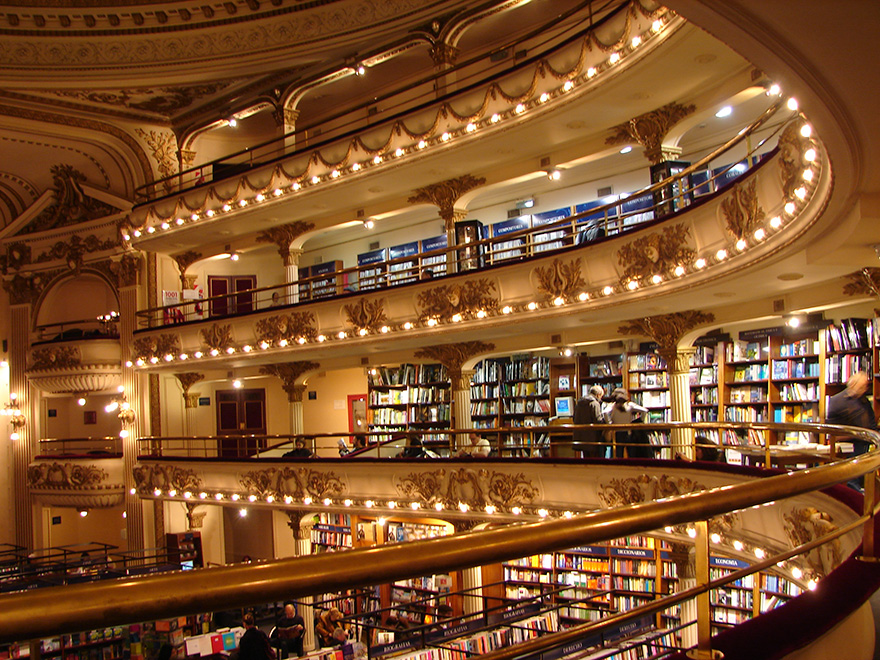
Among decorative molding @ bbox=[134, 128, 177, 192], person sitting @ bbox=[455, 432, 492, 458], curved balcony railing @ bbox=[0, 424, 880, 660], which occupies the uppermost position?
decorative molding @ bbox=[134, 128, 177, 192]

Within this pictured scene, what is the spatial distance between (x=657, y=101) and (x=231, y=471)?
10889 mm

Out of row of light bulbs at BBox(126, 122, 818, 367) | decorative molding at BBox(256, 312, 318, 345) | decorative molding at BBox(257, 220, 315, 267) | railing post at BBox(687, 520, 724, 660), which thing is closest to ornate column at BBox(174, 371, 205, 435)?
row of light bulbs at BBox(126, 122, 818, 367)

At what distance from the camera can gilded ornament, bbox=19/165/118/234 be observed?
65.9 ft

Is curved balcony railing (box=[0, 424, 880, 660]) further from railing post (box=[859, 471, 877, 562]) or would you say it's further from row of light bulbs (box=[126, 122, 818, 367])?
row of light bulbs (box=[126, 122, 818, 367])

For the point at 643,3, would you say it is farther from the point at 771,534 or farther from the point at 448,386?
the point at 448,386

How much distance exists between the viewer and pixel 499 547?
114 cm

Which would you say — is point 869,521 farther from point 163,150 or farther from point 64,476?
point 64,476

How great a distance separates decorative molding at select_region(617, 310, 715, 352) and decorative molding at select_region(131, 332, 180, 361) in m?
11.0

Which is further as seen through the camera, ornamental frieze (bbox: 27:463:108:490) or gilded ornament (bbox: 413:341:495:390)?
ornamental frieze (bbox: 27:463:108:490)

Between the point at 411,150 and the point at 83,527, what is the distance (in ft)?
49.3

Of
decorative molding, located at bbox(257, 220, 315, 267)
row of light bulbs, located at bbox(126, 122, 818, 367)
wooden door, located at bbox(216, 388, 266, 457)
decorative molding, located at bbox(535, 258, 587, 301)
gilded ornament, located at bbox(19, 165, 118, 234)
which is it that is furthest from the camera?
gilded ornament, located at bbox(19, 165, 118, 234)

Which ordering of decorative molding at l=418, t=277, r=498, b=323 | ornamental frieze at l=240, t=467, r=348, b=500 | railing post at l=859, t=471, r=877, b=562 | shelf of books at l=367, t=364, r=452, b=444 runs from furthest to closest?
shelf of books at l=367, t=364, r=452, b=444 < ornamental frieze at l=240, t=467, r=348, b=500 < decorative molding at l=418, t=277, r=498, b=323 < railing post at l=859, t=471, r=877, b=562

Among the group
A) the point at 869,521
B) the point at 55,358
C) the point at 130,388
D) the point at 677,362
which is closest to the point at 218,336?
the point at 130,388

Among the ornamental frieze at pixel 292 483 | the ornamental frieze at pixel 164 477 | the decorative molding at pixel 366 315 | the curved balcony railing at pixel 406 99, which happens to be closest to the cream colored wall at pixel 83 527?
the ornamental frieze at pixel 164 477
